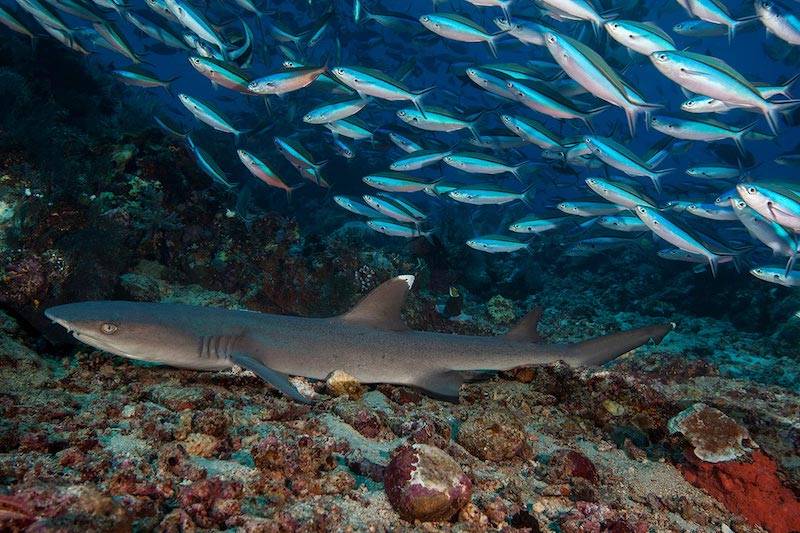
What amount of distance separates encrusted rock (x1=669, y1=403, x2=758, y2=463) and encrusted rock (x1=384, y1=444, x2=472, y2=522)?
1895mm

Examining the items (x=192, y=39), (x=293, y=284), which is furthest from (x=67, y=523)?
(x=192, y=39)

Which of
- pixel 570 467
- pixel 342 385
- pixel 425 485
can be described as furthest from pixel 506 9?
pixel 425 485

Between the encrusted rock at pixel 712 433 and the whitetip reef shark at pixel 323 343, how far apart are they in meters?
1.11

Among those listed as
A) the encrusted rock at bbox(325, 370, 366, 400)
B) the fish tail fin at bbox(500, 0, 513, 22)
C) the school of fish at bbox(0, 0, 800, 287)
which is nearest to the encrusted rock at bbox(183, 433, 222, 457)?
the encrusted rock at bbox(325, 370, 366, 400)

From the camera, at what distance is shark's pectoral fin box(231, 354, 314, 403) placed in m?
3.14

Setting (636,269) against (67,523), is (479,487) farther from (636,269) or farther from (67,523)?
(636,269)

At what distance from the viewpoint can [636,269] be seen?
1420cm

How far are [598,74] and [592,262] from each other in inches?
425

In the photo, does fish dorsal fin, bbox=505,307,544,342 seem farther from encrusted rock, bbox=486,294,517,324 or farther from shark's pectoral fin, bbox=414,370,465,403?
encrusted rock, bbox=486,294,517,324

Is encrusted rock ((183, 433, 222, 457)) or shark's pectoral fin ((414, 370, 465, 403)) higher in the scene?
encrusted rock ((183, 433, 222, 457))

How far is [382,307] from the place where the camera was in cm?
416

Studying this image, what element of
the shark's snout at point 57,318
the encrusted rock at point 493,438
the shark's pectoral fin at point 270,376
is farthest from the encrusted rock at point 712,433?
the shark's snout at point 57,318

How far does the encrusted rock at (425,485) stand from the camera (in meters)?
2.14

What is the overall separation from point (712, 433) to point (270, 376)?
3.05 metres
